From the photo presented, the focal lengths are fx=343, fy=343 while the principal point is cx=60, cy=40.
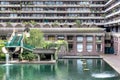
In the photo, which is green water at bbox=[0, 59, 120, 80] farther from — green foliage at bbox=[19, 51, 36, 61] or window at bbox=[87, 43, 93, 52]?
window at bbox=[87, 43, 93, 52]

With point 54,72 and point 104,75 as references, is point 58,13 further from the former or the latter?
point 104,75

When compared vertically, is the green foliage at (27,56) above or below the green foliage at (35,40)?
below

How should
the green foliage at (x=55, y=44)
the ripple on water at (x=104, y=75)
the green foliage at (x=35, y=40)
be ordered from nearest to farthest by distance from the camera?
the ripple on water at (x=104, y=75), the green foliage at (x=35, y=40), the green foliage at (x=55, y=44)

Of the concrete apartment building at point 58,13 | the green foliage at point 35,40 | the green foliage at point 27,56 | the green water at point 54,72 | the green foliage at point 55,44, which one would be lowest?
the green water at point 54,72

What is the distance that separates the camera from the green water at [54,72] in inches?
2146

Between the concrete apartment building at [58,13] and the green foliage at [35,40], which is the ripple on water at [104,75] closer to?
the green foliage at [35,40]

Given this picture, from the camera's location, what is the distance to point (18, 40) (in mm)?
80375

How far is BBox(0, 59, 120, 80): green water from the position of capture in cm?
5450

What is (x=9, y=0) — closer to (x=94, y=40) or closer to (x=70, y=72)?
(x=94, y=40)

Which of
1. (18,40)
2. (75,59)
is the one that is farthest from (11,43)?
(75,59)

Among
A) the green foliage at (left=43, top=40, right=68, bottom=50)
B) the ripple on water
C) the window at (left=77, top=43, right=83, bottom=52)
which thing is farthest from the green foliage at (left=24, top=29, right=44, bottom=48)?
the ripple on water

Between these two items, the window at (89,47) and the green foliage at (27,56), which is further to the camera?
the window at (89,47)

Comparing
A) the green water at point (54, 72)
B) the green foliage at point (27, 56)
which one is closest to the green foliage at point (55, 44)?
the green foliage at point (27, 56)

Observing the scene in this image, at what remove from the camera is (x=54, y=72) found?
61375 millimetres
